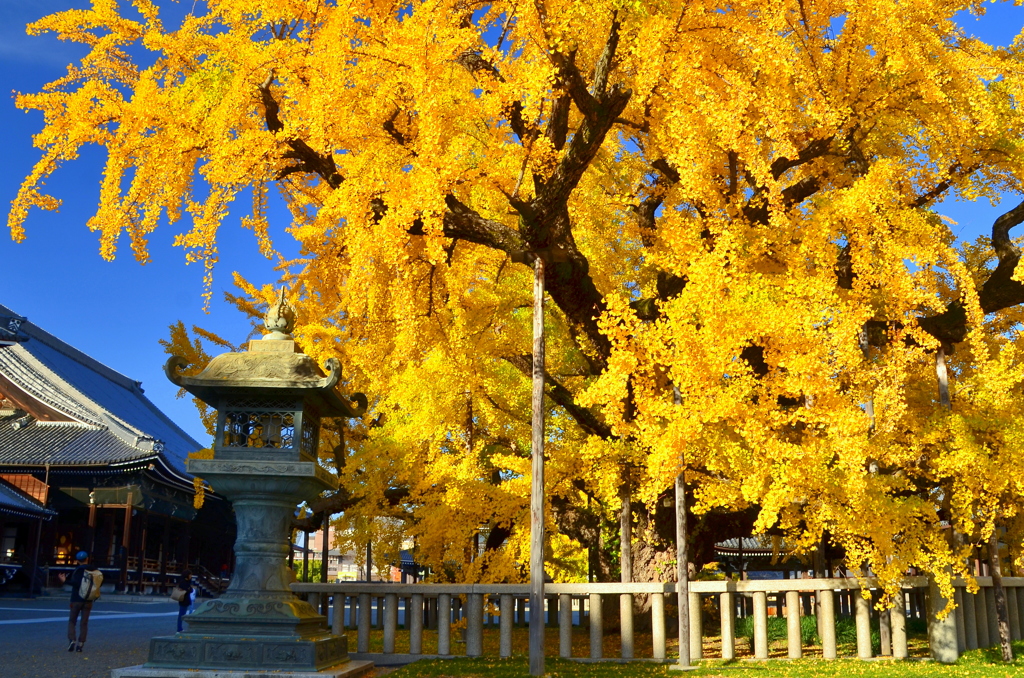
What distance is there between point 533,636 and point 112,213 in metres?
7.08

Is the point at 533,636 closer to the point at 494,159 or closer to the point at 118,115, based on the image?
the point at 494,159

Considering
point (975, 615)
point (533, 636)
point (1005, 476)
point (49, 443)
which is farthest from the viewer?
point (49, 443)

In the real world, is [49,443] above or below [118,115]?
below

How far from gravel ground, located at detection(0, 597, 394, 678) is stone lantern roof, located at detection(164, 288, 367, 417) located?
126 inches

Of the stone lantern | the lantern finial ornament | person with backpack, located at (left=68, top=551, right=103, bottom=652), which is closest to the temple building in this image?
person with backpack, located at (left=68, top=551, right=103, bottom=652)

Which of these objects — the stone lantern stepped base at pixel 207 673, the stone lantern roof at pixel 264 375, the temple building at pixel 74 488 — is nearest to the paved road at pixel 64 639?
the stone lantern stepped base at pixel 207 673

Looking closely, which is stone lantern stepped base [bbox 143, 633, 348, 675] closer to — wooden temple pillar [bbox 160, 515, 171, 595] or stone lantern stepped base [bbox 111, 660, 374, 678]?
stone lantern stepped base [bbox 111, 660, 374, 678]

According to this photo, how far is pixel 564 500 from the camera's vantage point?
1480 centimetres

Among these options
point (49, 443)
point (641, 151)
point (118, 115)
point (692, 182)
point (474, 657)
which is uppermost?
point (641, 151)

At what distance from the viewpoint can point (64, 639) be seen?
41.3 ft

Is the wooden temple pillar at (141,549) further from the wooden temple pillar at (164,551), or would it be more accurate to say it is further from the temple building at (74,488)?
the wooden temple pillar at (164,551)

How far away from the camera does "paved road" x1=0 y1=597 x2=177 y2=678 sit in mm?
9031

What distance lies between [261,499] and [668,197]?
25.5ft

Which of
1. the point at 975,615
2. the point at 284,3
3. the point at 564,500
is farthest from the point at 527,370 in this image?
the point at 975,615
